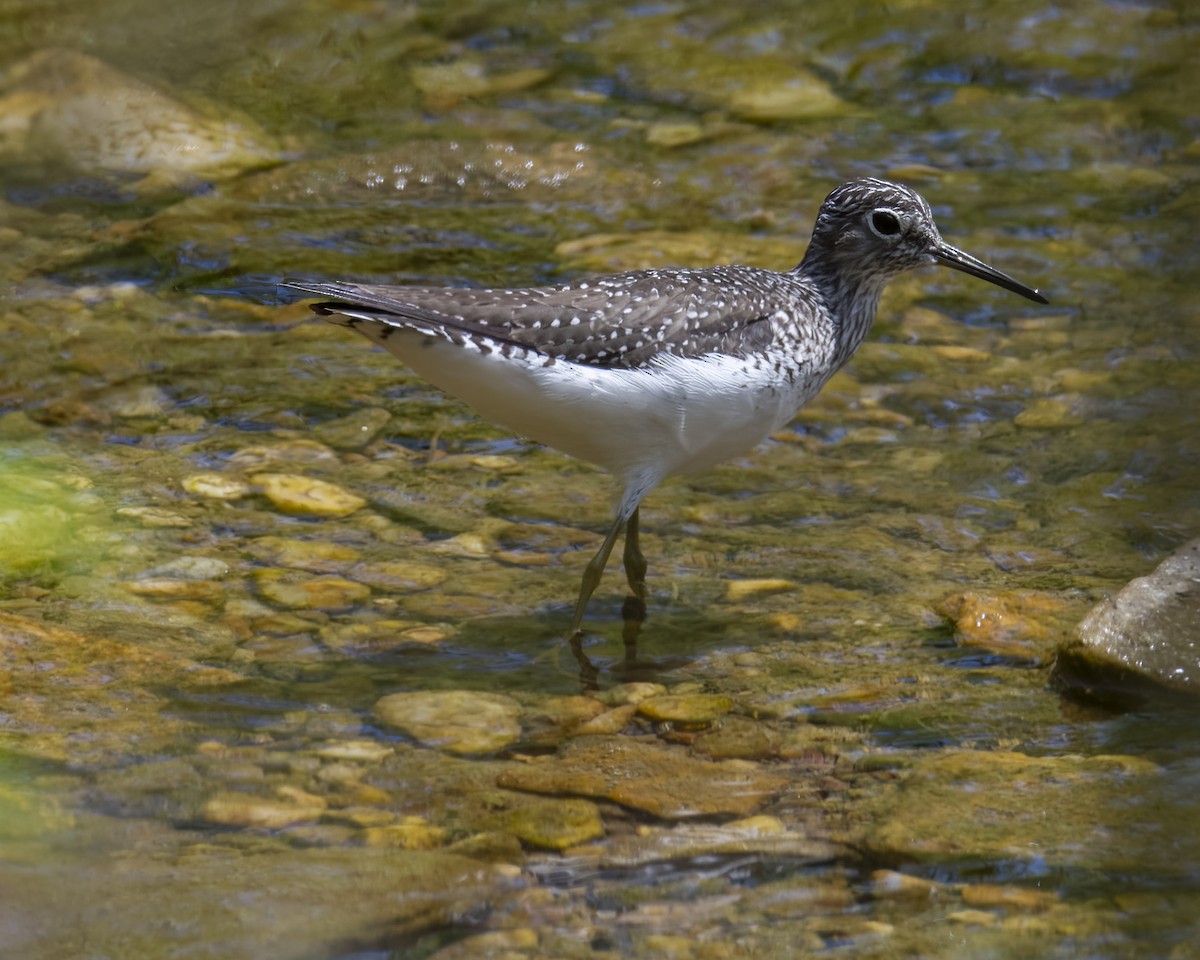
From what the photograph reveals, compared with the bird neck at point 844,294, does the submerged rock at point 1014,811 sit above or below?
below

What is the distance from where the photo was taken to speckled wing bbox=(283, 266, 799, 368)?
20.3ft

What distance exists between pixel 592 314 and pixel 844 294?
160 cm

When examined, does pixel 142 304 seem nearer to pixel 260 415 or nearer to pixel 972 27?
pixel 260 415

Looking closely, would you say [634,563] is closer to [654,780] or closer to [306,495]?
[306,495]

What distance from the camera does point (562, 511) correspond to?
7742mm

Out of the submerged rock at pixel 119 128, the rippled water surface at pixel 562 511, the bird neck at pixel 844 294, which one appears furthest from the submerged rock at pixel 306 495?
the submerged rock at pixel 119 128

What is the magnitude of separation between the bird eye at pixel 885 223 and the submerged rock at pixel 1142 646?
2361mm

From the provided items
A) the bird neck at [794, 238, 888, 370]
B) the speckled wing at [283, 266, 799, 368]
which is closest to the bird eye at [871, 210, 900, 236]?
the bird neck at [794, 238, 888, 370]

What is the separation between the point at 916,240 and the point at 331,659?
349cm

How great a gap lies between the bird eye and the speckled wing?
793mm

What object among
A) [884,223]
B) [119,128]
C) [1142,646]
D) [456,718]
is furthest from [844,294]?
[119,128]

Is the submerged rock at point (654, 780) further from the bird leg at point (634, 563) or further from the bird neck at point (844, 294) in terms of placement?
the bird neck at point (844, 294)

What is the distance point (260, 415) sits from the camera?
27.4ft

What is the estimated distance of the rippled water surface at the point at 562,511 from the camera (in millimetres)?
4664
